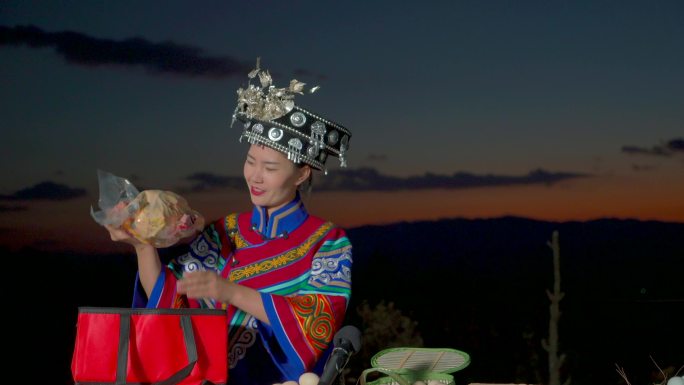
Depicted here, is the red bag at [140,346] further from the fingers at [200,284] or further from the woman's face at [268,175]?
the woman's face at [268,175]

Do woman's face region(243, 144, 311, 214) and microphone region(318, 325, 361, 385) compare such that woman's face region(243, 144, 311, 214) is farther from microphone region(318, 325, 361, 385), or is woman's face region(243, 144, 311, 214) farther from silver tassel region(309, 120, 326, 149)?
microphone region(318, 325, 361, 385)

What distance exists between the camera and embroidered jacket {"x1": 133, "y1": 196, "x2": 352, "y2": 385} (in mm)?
2602

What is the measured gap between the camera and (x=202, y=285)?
237 centimetres

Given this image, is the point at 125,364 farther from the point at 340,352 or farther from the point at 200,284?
the point at 340,352

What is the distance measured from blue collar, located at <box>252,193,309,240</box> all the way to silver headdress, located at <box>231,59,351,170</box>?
0.17 meters

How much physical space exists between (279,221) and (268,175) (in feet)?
0.54

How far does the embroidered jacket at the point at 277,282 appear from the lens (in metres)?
2.60

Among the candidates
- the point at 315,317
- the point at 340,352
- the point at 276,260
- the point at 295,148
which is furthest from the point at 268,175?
the point at 340,352

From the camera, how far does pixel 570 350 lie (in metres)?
5.96

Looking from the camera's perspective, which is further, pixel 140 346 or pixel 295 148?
pixel 295 148

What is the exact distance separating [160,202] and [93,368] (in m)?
0.46

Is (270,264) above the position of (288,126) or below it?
below

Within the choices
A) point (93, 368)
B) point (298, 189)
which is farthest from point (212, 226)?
point (93, 368)

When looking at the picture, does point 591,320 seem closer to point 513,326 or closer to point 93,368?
point 513,326
